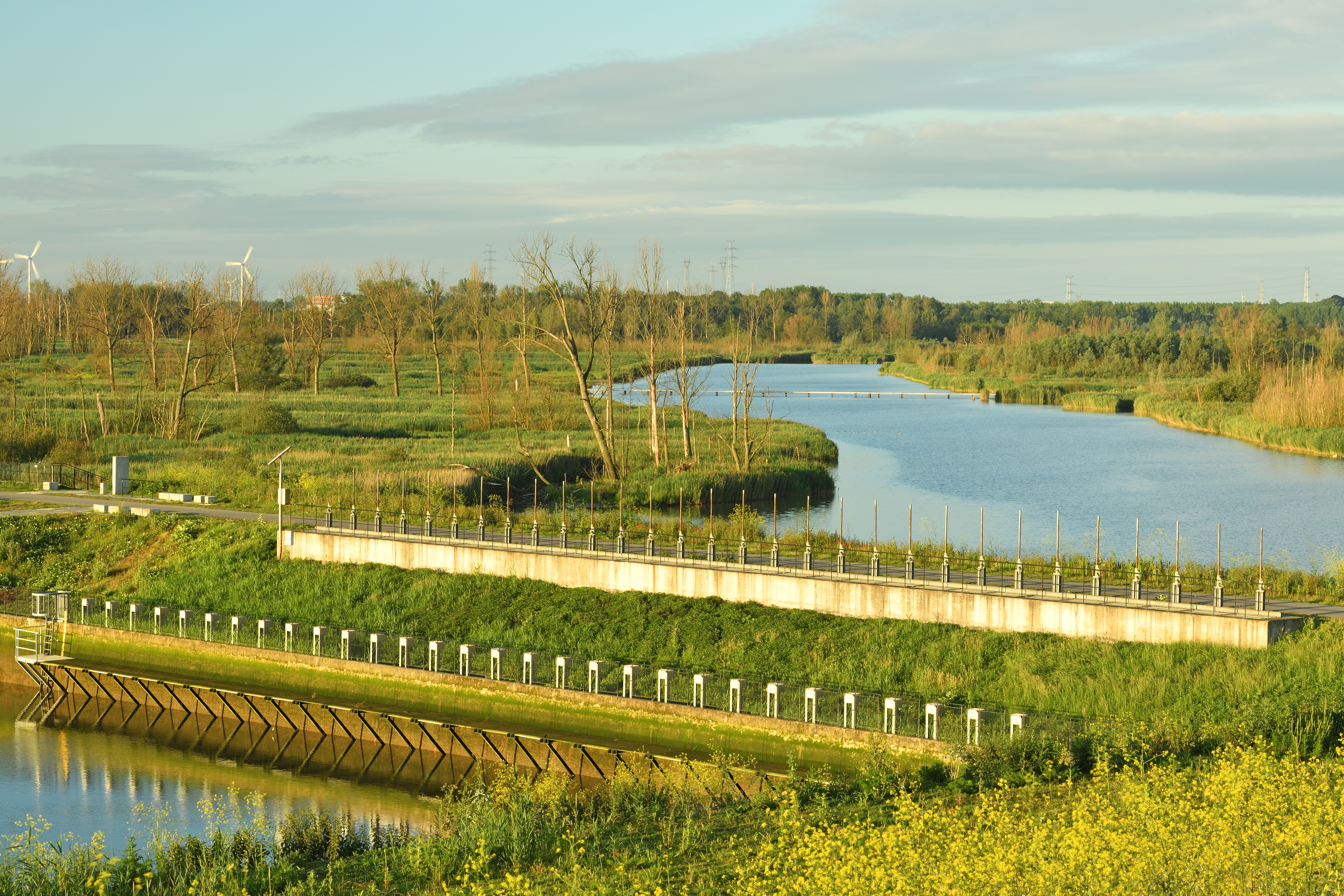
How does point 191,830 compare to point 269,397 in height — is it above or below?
below

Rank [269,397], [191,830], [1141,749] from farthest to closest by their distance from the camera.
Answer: [269,397], [191,830], [1141,749]

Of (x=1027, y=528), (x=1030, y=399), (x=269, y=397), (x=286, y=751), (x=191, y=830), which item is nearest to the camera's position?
(x=191, y=830)

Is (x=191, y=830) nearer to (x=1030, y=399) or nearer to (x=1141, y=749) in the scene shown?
(x=1141, y=749)

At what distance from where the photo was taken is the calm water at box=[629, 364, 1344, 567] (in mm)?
55344

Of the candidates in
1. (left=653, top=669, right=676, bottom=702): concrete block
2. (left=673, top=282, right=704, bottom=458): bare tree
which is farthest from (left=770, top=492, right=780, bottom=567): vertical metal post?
(left=673, top=282, right=704, bottom=458): bare tree

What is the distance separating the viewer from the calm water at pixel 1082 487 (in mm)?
55344

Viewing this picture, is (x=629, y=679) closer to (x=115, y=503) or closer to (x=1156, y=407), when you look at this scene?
(x=115, y=503)

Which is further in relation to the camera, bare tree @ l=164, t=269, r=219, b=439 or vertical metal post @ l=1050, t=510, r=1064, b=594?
bare tree @ l=164, t=269, r=219, b=439

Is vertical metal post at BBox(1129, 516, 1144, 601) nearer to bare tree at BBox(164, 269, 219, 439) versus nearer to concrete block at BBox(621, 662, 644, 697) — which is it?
concrete block at BBox(621, 662, 644, 697)

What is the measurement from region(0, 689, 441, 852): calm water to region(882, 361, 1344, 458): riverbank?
256 feet

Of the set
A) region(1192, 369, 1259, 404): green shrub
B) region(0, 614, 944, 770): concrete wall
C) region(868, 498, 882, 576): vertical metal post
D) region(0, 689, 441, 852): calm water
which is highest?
region(1192, 369, 1259, 404): green shrub

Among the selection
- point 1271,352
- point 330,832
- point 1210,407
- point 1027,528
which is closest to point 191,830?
point 330,832

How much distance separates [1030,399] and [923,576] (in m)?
118

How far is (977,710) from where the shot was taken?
1166 inches
